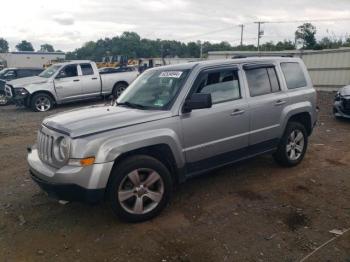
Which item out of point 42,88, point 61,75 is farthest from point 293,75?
point 42,88

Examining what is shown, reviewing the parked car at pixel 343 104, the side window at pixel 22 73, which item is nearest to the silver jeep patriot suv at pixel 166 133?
the parked car at pixel 343 104

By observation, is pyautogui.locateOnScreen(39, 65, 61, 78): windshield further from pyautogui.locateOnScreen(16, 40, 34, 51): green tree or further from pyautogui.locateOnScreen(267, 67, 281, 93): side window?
pyautogui.locateOnScreen(16, 40, 34, 51): green tree

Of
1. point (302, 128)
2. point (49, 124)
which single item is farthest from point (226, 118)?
point (49, 124)

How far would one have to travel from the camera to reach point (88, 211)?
170 inches

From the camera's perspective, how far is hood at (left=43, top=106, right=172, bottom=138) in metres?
3.69

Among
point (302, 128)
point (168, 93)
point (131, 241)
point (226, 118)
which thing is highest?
point (168, 93)

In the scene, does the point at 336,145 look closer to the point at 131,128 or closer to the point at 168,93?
the point at 168,93

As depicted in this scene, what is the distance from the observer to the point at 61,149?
3.73 m

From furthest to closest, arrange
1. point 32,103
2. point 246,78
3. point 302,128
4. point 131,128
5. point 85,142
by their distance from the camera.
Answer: point 32,103, point 302,128, point 246,78, point 131,128, point 85,142

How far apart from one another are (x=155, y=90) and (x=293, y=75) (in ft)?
8.09

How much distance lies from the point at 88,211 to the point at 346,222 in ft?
10.1

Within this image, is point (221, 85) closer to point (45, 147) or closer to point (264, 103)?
point (264, 103)

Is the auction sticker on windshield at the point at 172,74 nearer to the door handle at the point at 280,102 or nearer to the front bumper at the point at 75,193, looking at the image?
Result: the door handle at the point at 280,102

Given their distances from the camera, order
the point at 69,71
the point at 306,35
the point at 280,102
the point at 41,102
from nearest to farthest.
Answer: the point at 280,102
the point at 41,102
the point at 69,71
the point at 306,35
